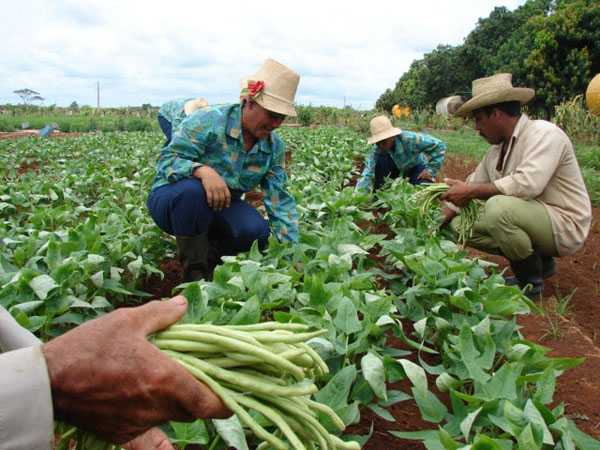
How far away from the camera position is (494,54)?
109 ft

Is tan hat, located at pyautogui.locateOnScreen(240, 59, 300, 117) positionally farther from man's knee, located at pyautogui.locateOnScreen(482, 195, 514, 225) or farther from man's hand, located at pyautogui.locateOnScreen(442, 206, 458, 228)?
man's hand, located at pyautogui.locateOnScreen(442, 206, 458, 228)

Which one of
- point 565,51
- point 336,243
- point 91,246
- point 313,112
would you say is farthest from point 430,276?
point 313,112

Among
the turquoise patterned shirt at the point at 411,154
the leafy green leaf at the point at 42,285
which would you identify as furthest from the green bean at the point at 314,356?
the turquoise patterned shirt at the point at 411,154

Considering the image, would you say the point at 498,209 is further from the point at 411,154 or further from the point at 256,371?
the point at 256,371

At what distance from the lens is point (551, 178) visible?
361 centimetres

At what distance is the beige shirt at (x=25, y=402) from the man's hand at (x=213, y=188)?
6.89 ft

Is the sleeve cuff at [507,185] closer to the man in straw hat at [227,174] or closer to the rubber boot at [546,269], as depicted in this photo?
the rubber boot at [546,269]

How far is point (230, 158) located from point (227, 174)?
127mm

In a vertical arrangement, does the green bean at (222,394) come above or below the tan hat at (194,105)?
below

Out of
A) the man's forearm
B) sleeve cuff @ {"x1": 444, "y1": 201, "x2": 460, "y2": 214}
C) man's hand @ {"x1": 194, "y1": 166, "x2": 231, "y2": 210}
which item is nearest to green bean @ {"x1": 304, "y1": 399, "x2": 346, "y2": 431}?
man's hand @ {"x1": 194, "y1": 166, "x2": 231, "y2": 210}

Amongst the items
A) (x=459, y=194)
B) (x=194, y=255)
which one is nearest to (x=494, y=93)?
(x=459, y=194)

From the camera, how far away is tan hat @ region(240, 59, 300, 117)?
3.03m

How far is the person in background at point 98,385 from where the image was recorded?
0.95 metres

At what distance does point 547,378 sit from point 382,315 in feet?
2.03
